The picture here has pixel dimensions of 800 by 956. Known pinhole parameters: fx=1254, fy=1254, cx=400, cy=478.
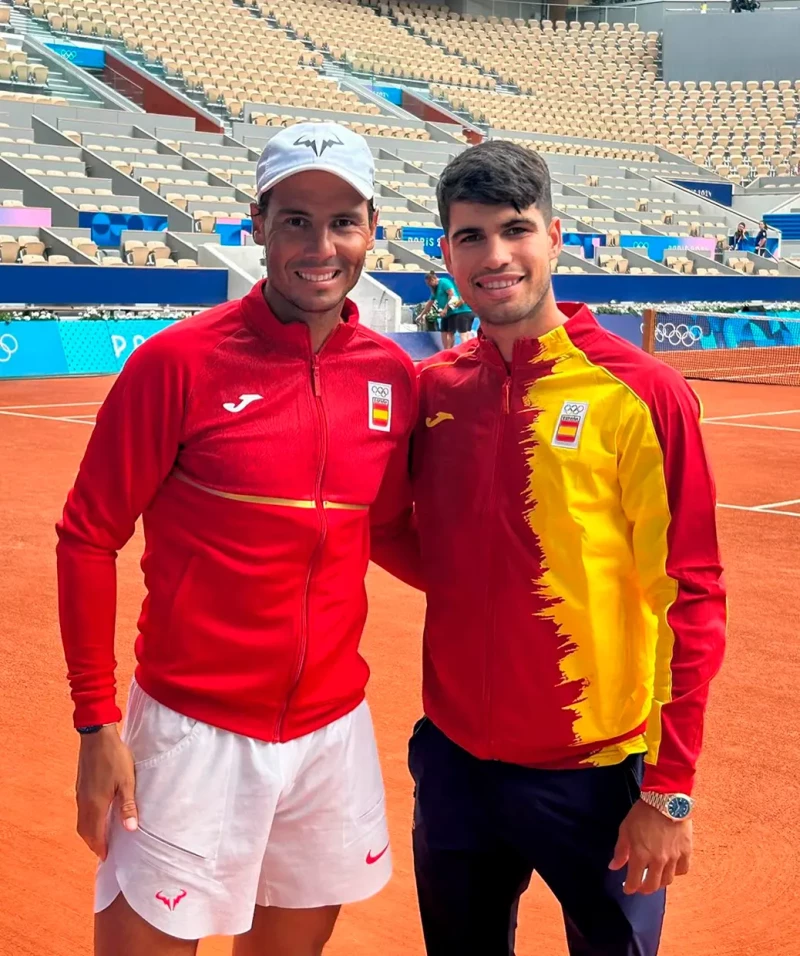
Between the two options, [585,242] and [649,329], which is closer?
[649,329]

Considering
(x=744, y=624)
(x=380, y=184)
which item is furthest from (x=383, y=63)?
(x=744, y=624)

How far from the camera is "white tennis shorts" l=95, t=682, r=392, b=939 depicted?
2.27m

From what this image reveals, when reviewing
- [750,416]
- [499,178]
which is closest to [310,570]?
[499,178]

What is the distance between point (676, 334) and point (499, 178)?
23.0 m

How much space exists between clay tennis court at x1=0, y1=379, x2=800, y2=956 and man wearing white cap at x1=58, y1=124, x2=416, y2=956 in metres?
1.27

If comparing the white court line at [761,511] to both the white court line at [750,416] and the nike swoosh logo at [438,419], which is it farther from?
the nike swoosh logo at [438,419]

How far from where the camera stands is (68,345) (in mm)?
18109

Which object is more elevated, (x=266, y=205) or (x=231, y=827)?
(x=266, y=205)

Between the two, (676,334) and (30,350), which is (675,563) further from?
(676,334)

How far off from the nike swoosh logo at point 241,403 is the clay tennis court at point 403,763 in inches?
72.5

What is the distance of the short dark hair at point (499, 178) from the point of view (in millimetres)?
2396

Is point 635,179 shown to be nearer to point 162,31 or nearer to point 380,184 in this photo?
point 380,184

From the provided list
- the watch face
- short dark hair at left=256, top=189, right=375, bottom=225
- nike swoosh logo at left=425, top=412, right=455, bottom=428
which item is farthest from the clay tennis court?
short dark hair at left=256, top=189, right=375, bottom=225

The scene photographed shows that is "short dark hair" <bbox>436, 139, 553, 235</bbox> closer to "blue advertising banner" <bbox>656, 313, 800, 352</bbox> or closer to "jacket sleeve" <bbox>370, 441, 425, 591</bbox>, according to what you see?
"jacket sleeve" <bbox>370, 441, 425, 591</bbox>
